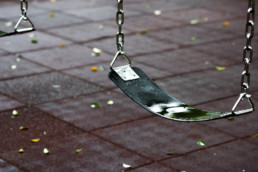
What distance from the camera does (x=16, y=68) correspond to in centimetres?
749

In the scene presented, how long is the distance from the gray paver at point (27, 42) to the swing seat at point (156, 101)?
4.07 m

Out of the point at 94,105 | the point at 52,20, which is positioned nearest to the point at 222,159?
the point at 94,105

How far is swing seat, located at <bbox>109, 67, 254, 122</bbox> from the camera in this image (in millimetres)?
3972

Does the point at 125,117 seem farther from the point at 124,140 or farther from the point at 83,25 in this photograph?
the point at 83,25

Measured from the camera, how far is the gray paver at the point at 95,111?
576cm

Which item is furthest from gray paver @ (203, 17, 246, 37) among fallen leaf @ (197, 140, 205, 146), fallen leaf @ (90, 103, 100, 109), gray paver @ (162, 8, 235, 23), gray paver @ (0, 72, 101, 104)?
fallen leaf @ (197, 140, 205, 146)

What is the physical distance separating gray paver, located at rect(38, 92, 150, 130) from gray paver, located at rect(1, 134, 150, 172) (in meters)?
0.42

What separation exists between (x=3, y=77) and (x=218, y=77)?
2.67m

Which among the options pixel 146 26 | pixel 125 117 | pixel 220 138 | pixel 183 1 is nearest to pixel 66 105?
pixel 125 117

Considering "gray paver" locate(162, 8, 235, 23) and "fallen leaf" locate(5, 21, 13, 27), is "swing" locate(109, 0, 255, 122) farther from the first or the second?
"gray paver" locate(162, 8, 235, 23)

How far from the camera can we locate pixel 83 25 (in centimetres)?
984

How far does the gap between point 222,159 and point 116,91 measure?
2.09 m

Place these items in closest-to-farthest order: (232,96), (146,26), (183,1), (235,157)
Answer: (235,157), (232,96), (146,26), (183,1)

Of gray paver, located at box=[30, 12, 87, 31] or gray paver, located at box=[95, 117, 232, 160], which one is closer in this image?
gray paver, located at box=[95, 117, 232, 160]
